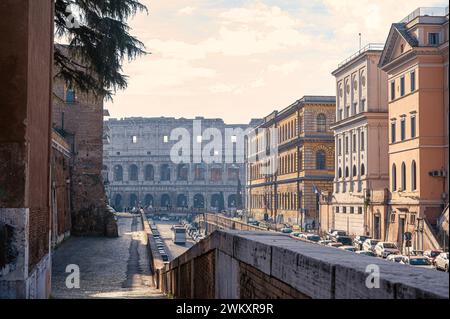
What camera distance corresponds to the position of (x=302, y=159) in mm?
65312

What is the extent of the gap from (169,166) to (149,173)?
12.5 ft

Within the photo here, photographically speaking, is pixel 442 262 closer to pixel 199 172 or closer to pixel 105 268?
pixel 105 268

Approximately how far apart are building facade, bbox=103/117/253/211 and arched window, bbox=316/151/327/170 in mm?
49245

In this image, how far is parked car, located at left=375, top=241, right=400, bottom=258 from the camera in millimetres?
34500

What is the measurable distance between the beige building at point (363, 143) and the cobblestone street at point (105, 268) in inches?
667

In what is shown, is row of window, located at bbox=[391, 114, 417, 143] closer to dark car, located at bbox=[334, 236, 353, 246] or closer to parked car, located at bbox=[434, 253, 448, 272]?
dark car, located at bbox=[334, 236, 353, 246]

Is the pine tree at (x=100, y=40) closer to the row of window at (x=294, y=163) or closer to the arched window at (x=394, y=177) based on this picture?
the arched window at (x=394, y=177)

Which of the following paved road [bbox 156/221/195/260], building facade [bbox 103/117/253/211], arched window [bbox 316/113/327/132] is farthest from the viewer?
building facade [bbox 103/117/253/211]

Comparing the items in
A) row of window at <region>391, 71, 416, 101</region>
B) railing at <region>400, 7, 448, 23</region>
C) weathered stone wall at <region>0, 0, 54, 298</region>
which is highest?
railing at <region>400, 7, 448, 23</region>

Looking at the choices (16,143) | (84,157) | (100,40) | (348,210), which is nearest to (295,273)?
(16,143)

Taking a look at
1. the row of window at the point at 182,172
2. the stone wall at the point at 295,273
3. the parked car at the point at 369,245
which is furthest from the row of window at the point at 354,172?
the row of window at the point at 182,172

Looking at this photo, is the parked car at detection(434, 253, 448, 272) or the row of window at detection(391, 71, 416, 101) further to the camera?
the row of window at detection(391, 71, 416, 101)

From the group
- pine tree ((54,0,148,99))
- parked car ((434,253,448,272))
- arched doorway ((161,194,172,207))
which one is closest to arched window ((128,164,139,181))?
arched doorway ((161,194,172,207))

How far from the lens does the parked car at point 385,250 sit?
3450cm
